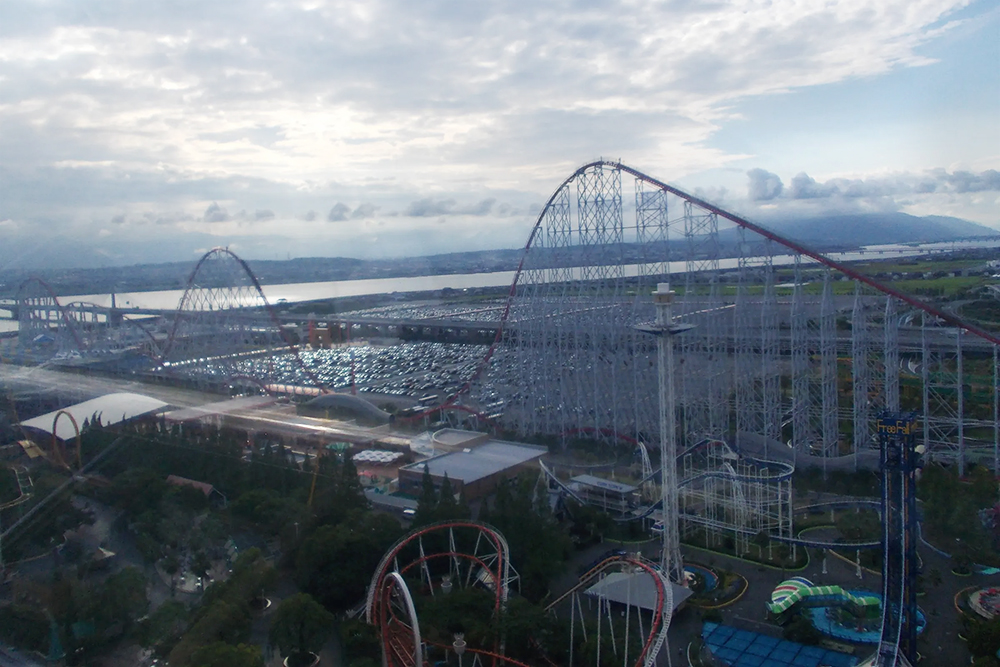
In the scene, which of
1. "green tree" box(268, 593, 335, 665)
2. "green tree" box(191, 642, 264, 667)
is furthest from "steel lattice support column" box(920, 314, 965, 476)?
"green tree" box(191, 642, 264, 667)

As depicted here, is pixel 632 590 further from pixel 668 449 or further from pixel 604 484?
pixel 604 484

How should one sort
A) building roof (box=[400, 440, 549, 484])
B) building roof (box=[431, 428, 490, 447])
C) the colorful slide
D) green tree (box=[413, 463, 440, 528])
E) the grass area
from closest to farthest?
the colorful slide < green tree (box=[413, 463, 440, 528]) < building roof (box=[400, 440, 549, 484]) < building roof (box=[431, 428, 490, 447]) < the grass area

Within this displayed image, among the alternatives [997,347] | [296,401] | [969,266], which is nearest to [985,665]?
[997,347]

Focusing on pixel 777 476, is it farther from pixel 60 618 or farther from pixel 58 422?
pixel 58 422

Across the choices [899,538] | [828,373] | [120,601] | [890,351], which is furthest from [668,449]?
[120,601]

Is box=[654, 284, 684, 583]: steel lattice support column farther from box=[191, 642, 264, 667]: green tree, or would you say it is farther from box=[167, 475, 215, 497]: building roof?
box=[167, 475, 215, 497]: building roof

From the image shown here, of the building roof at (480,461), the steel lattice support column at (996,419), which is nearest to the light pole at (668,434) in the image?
the building roof at (480,461)
